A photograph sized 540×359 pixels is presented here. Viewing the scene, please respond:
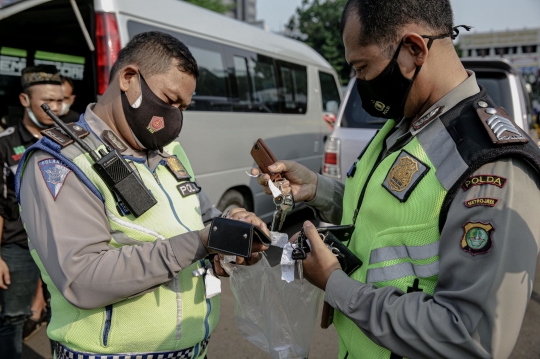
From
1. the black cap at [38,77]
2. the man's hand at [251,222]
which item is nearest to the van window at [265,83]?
the black cap at [38,77]

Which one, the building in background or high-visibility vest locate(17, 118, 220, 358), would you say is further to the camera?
the building in background

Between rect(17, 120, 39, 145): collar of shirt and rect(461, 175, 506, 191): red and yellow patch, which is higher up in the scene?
rect(461, 175, 506, 191): red and yellow patch

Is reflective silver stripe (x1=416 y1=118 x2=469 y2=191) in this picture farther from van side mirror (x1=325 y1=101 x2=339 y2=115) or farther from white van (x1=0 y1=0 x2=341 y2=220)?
van side mirror (x1=325 y1=101 x2=339 y2=115)

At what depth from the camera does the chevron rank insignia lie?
3.63 ft

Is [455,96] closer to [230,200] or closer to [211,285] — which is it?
[211,285]

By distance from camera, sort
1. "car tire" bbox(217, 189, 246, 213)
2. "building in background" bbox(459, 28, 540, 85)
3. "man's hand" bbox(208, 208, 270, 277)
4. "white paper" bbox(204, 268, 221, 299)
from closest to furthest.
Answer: "man's hand" bbox(208, 208, 270, 277) → "white paper" bbox(204, 268, 221, 299) → "car tire" bbox(217, 189, 246, 213) → "building in background" bbox(459, 28, 540, 85)

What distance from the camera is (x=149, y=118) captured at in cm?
172

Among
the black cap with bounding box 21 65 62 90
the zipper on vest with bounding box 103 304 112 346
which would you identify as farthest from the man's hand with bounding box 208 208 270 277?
the black cap with bounding box 21 65 62 90

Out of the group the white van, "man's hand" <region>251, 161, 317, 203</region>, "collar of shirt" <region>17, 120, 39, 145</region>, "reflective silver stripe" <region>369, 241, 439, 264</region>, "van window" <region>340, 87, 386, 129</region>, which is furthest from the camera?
"van window" <region>340, 87, 386, 129</region>

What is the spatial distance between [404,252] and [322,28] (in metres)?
30.4

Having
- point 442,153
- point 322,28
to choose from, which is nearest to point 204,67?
point 442,153

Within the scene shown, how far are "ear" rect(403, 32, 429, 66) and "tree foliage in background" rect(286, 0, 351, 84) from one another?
26.9 m

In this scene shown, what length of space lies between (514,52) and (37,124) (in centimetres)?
6519

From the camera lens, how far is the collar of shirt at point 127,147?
162 cm
